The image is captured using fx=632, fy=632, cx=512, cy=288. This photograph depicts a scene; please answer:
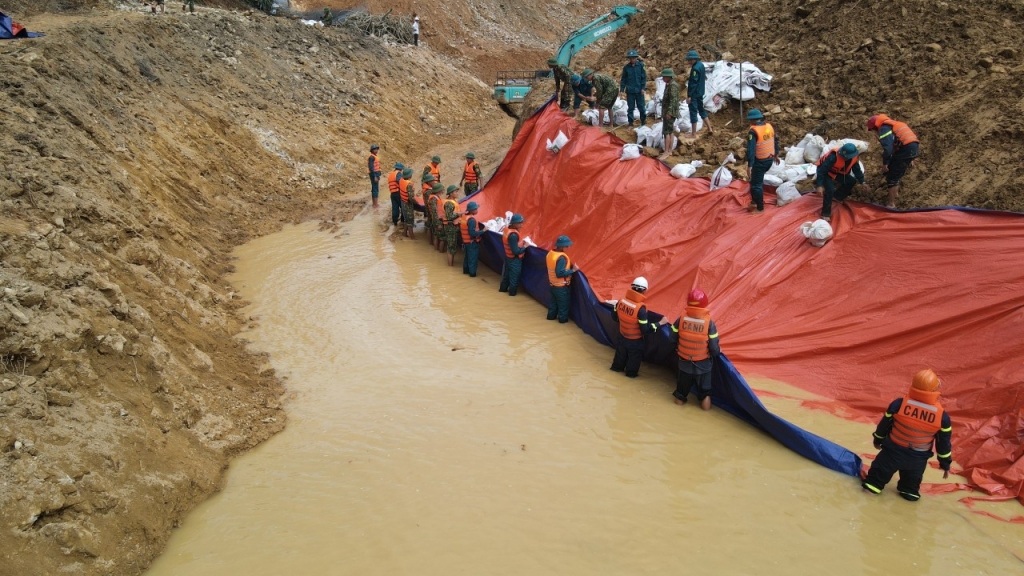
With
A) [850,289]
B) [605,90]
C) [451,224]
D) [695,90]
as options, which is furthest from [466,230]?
[850,289]

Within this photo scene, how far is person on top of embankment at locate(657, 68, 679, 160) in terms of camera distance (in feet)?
31.5

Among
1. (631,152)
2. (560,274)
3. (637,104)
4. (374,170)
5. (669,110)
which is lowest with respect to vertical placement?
(560,274)

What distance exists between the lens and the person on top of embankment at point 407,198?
1229 cm

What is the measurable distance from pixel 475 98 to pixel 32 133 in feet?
55.2

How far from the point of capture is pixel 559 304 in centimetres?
884

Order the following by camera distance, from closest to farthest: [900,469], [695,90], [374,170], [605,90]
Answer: [900,469] → [695,90] → [605,90] → [374,170]

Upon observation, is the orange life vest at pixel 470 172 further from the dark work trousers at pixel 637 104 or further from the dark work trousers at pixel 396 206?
the dark work trousers at pixel 637 104

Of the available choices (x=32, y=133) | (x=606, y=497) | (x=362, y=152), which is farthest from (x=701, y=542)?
(x=362, y=152)

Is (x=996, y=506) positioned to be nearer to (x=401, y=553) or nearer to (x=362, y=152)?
(x=401, y=553)

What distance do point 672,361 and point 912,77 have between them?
18.7 feet

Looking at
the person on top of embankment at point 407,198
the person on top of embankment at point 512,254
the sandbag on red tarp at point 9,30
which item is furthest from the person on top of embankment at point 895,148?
the sandbag on red tarp at point 9,30

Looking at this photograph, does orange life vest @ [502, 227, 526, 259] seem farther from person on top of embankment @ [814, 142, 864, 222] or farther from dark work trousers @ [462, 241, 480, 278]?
person on top of embankment @ [814, 142, 864, 222]

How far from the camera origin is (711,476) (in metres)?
5.45

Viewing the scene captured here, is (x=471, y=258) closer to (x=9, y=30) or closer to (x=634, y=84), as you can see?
(x=634, y=84)
